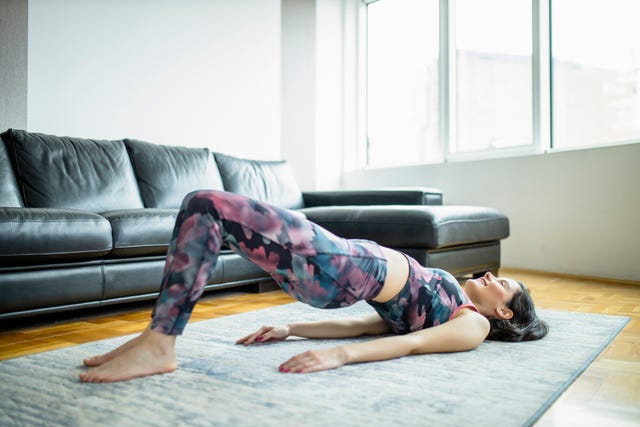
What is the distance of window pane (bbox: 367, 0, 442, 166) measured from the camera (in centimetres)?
504

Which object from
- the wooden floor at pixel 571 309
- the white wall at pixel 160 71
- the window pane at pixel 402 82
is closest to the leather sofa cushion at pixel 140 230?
the wooden floor at pixel 571 309

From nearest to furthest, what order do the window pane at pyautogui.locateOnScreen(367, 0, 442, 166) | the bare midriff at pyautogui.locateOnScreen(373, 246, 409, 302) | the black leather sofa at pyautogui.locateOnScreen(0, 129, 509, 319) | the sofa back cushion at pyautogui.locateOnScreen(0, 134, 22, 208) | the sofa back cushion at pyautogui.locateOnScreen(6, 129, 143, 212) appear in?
the bare midriff at pyautogui.locateOnScreen(373, 246, 409, 302)
the black leather sofa at pyautogui.locateOnScreen(0, 129, 509, 319)
the sofa back cushion at pyautogui.locateOnScreen(0, 134, 22, 208)
the sofa back cushion at pyautogui.locateOnScreen(6, 129, 143, 212)
the window pane at pyautogui.locateOnScreen(367, 0, 442, 166)

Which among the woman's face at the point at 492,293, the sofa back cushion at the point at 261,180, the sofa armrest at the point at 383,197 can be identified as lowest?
the woman's face at the point at 492,293

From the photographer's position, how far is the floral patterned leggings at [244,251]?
131 cm

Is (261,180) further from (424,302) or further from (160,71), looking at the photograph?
(424,302)

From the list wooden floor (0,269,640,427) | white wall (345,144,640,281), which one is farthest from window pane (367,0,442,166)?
wooden floor (0,269,640,427)

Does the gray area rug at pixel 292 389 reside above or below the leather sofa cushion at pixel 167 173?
below

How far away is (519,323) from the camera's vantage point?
5.81 feet

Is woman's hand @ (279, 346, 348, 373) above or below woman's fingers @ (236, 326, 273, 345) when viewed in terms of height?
above

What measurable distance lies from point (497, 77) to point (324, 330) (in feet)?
11.1

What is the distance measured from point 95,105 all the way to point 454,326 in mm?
2807

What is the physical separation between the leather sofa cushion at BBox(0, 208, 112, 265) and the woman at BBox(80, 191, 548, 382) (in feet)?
2.20

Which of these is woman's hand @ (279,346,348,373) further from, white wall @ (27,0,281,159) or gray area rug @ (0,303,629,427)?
white wall @ (27,0,281,159)

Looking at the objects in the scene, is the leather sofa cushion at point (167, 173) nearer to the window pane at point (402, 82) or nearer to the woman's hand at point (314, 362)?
the woman's hand at point (314, 362)
